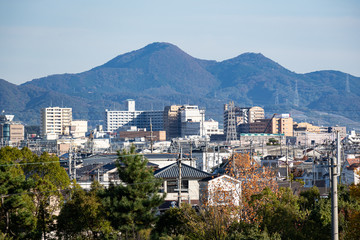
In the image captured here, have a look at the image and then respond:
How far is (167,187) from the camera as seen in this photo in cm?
2870

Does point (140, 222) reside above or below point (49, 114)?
below

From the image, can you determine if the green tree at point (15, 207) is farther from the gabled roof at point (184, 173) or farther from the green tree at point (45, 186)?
the gabled roof at point (184, 173)

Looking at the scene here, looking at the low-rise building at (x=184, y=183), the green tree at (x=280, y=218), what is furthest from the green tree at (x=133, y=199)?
the low-rise building at (x=184, y=183)

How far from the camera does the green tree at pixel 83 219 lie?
22.5 meters

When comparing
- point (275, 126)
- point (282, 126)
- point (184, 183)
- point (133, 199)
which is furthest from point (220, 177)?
point (282, 126)

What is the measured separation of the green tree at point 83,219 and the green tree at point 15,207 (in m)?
1.21

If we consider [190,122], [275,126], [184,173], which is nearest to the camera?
[184,173]

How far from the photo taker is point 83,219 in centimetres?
2259

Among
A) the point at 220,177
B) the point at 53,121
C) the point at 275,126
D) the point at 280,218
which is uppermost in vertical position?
the point at 53,121

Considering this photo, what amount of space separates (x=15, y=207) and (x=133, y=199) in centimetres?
430

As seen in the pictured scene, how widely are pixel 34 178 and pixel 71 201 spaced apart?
2.38m

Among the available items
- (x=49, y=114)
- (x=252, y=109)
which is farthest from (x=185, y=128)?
(x=49, y=114)

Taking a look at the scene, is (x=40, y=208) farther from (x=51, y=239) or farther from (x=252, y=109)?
(x=252, y=109)

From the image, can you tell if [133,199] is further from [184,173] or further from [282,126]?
[282,126]
